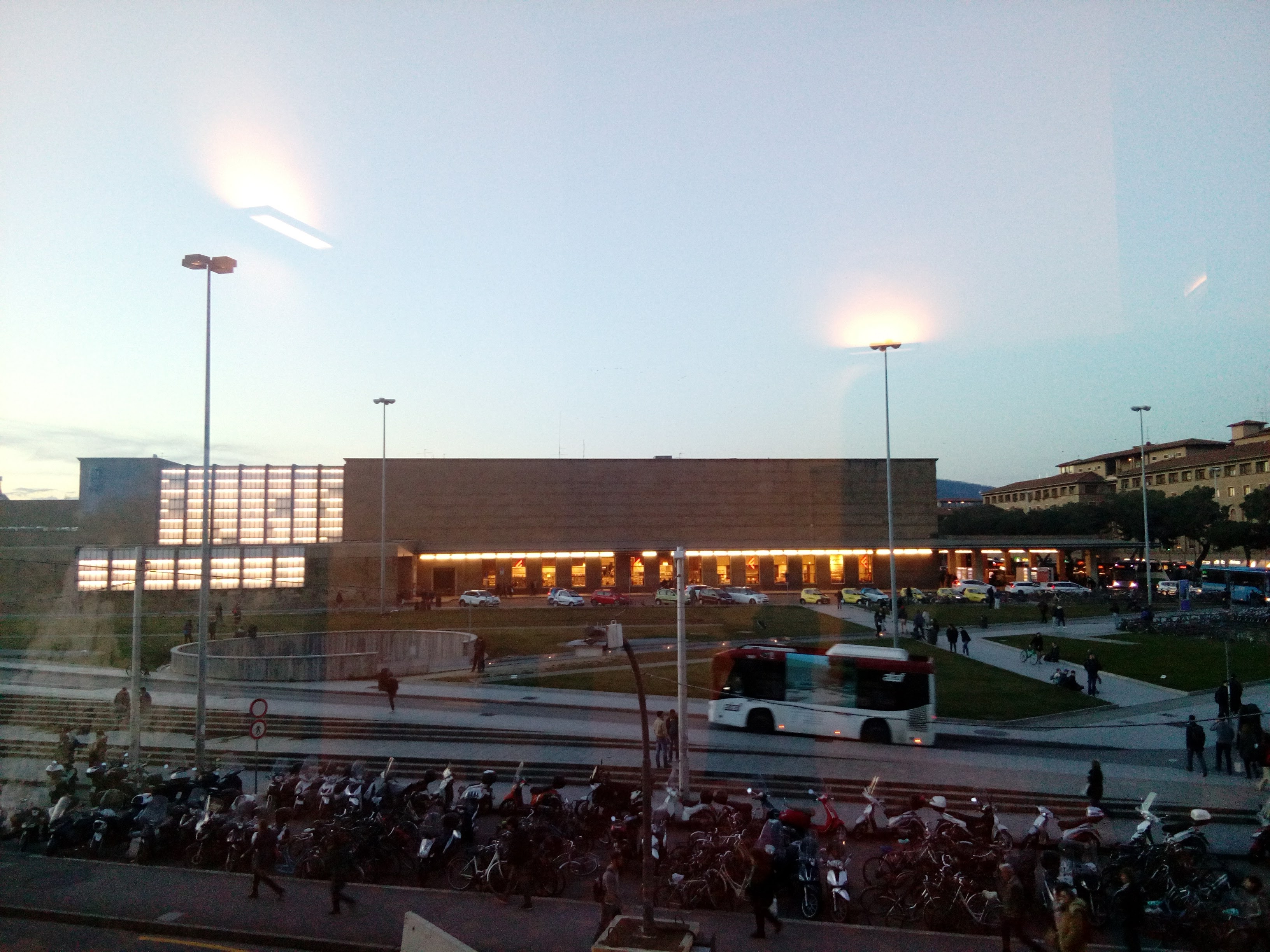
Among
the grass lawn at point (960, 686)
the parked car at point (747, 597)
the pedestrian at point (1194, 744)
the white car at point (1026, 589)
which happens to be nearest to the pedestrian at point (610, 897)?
the pedestrian at point (1194, 744)

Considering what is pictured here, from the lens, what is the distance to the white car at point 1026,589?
51.8 metres

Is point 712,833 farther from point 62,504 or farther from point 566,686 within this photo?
point 62,504

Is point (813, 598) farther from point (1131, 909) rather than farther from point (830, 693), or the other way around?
point (1131, 909)

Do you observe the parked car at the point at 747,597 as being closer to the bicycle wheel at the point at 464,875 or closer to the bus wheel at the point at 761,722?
the bus wheel at the point at 761,722

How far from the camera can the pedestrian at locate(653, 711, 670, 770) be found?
1761 cm

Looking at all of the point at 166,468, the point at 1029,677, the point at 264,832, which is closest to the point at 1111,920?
the point at 264,832

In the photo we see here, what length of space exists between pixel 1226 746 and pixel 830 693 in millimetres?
7909

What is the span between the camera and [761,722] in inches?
797

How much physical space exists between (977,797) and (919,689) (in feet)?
16.6

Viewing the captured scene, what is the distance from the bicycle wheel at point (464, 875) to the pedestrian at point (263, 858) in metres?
2.25

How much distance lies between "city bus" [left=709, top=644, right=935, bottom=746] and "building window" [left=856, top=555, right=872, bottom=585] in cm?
4596

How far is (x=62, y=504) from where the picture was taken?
63406 mm

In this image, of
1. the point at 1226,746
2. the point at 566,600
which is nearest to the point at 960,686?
the point at 1226,746

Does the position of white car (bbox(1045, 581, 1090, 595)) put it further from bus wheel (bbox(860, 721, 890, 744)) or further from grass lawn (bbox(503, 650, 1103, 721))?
bus wheel (bbox(860, 721, 890, 744))
